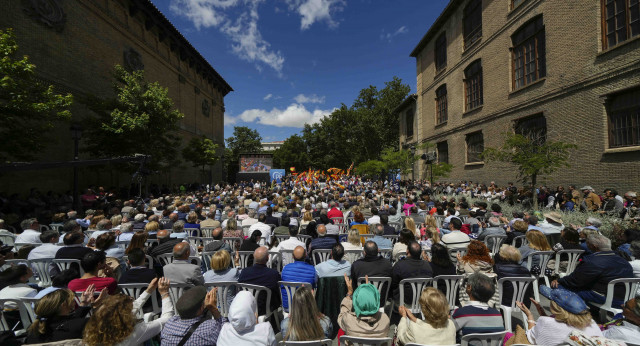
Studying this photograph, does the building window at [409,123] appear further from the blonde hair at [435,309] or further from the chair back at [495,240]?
the blonde hair at [435,309]

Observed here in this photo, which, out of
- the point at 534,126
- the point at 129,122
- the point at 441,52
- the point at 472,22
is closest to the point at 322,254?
the point at 129,122

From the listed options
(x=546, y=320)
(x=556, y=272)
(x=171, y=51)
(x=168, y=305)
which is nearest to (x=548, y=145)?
(x=556, y=272)

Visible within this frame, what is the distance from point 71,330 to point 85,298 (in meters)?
0.66

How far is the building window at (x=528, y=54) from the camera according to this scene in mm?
12688

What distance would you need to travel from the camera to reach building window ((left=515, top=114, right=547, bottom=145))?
1234 centimetres

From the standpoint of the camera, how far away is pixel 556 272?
4316mm

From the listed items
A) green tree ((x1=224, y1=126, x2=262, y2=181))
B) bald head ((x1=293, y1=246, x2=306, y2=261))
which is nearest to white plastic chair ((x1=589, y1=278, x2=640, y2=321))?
bald head ((x1=293, y1=246, x2=306, y2=261))

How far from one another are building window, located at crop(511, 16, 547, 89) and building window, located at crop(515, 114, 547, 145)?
1.99m

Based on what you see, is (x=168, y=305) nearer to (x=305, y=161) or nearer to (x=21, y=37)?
(x=21, y=37)

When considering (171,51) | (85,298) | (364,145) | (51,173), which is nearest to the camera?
(85,298)

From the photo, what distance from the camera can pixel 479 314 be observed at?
2328mm

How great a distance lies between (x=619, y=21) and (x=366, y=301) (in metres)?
Answer: 14.4

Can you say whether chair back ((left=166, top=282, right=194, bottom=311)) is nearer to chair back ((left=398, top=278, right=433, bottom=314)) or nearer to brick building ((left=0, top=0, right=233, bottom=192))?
chair back ((left=398, top=278, right=433, bottom=314))

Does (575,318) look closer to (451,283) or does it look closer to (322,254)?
(451,283)
